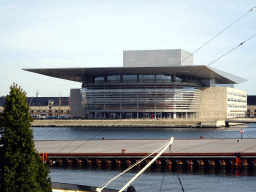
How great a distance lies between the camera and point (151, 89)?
393 ft

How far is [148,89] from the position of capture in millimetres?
120000

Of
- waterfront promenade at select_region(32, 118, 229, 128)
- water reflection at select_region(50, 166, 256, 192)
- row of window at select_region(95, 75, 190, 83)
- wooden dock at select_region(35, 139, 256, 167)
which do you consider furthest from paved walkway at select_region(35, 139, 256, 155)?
row of window at select_region(95, 75, 190, 83)

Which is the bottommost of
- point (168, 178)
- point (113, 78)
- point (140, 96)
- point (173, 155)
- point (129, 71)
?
point (168, 178)

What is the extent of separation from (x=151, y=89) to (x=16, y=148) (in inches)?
4277

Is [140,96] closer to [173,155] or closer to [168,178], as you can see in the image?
[173,155]

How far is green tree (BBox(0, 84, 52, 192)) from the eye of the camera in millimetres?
11664

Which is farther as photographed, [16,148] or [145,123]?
[145,123]

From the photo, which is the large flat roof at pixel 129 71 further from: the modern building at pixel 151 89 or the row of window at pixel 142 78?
the row of window at pixel 142 78

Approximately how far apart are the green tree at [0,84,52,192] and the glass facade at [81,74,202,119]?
10777 centimetres

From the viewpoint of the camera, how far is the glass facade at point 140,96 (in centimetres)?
12012

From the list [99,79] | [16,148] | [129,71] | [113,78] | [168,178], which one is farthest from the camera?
[99,79]

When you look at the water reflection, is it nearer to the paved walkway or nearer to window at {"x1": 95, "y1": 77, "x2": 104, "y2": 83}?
the paved walkway

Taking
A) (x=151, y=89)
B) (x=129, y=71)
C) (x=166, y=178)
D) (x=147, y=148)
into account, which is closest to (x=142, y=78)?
(x=151, y=89)

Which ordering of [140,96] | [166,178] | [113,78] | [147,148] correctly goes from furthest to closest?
[113,78] → [140,96] → [147,148] → [166,178]
